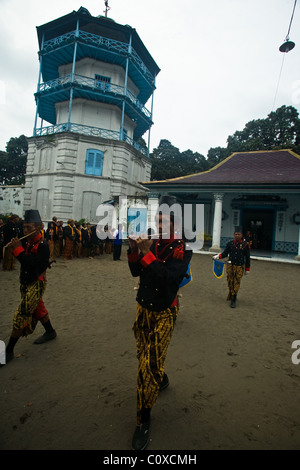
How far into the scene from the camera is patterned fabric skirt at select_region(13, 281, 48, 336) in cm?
300

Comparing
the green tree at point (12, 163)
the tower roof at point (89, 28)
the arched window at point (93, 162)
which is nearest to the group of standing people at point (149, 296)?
the arched window at point (93, 162)

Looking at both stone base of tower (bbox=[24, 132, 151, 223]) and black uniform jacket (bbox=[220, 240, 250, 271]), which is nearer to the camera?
black uniform jacket (bbox=[220, 240, 250, 271])

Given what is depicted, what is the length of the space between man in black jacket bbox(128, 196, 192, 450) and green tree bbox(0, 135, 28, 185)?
32.4 metres

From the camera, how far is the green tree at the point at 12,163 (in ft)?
99.3

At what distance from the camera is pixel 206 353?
3.45m

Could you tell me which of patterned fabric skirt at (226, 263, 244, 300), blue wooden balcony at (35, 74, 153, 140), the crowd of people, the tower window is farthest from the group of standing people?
the tower window

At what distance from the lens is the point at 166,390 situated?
2.65 m

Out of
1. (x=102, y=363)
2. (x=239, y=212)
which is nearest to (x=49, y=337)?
(x=102, y=363)

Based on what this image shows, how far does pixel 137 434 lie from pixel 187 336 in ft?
7.03

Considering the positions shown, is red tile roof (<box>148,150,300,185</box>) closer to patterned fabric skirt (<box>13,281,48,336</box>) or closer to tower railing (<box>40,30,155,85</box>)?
tower railing (<box>40,30,155,85</box>)

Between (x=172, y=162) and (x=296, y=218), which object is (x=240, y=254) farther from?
(x=172, y=162)

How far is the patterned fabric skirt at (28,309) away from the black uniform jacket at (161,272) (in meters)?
1.61

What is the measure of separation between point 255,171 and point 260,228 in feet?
16.6
